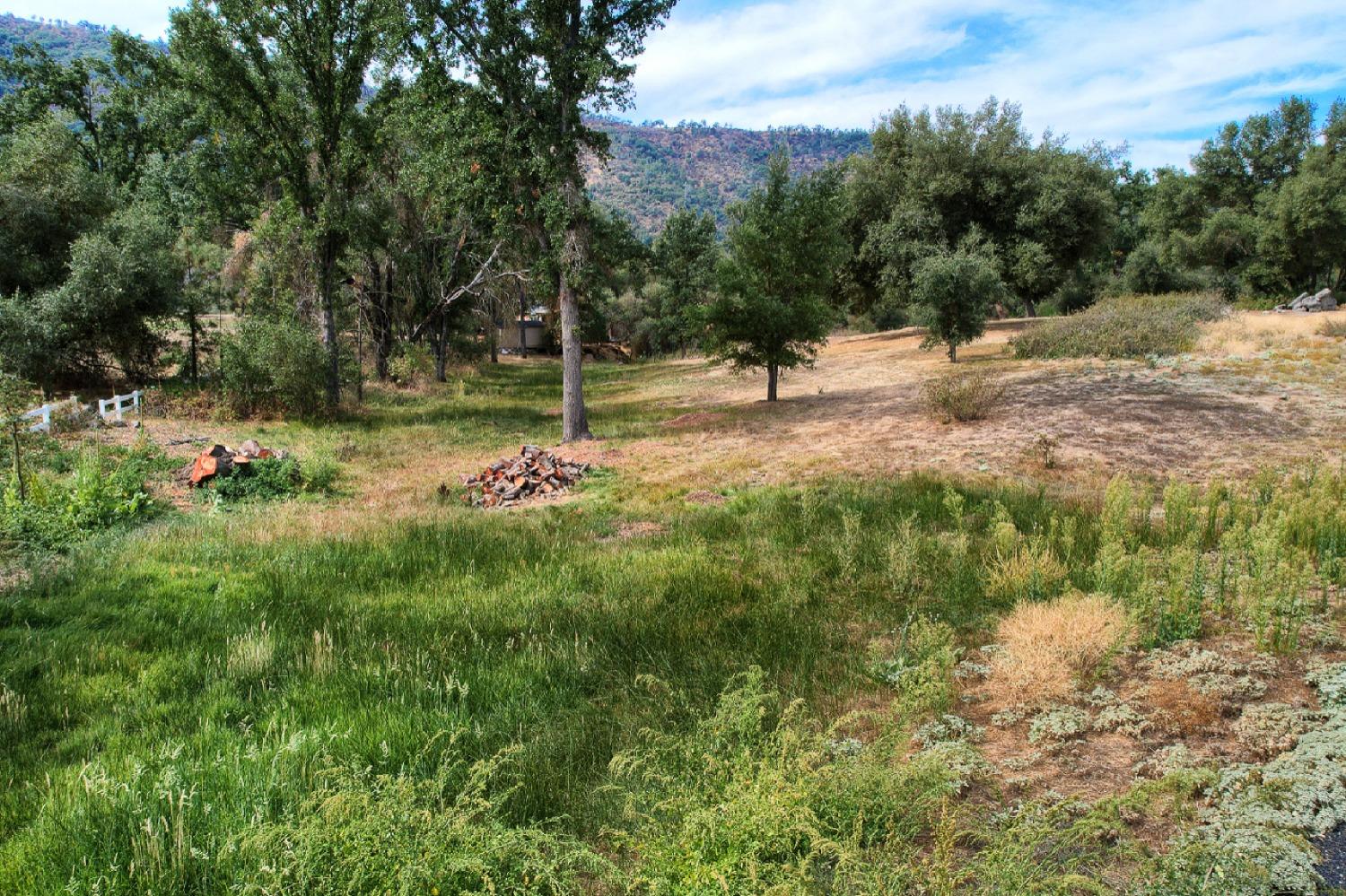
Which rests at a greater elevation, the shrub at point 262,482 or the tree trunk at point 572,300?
the tree trunk at point 572,300

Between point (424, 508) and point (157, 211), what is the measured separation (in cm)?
2933

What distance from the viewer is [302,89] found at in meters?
18.1

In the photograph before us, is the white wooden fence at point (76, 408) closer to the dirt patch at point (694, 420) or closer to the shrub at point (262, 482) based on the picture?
the shrub at point (262, 482)

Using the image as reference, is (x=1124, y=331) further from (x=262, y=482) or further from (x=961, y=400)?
(x=262, y=482)

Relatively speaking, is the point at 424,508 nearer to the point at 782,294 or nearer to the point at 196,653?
the point at 196,653

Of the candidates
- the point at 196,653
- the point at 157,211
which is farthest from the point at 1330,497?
the point at 157,211

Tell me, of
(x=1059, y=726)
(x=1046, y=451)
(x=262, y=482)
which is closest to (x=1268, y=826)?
(x=1059, y=726)

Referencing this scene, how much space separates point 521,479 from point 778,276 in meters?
10.2

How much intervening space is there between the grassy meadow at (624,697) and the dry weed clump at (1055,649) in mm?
60

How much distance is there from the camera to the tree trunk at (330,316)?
1809 cm

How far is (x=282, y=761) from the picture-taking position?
3.19 m

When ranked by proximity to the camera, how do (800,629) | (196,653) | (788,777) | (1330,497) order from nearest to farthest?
1. (788,777)
2. (196,653)
3. (800,629)
4. (1330,497)

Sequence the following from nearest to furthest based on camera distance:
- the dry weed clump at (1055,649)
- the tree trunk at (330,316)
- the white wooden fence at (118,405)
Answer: the dry weed clump at (1055,649) → the white wooden fence at (118,405) → the tree trunk at (330,316)

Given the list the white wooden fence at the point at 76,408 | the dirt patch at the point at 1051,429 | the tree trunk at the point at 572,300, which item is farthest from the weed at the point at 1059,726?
the white wooden fence at the point at 76,408
